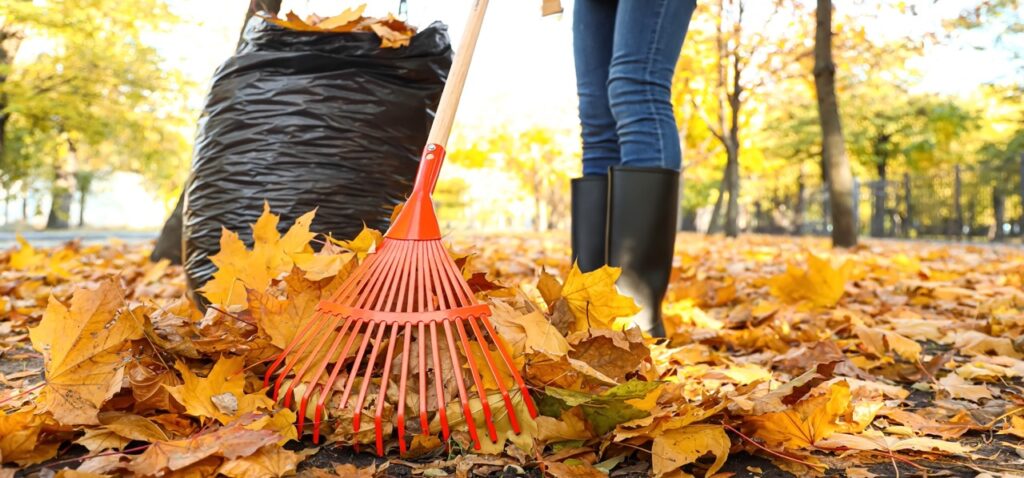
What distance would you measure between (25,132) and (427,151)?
77.3ft

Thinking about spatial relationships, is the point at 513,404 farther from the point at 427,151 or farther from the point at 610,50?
the point at 610,50

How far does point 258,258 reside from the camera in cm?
129

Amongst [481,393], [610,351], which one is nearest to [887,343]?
[610,351]

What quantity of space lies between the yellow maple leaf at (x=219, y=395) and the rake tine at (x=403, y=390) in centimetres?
20

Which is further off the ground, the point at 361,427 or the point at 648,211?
the point at 648,211

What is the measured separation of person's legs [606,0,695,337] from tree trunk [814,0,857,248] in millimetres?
5871

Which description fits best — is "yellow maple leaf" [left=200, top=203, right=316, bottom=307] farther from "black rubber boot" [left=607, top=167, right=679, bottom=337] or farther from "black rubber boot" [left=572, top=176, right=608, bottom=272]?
"black rubber boot" [left=572, top=176, right=608, bottom=272]

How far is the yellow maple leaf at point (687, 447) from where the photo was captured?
2.81 feet

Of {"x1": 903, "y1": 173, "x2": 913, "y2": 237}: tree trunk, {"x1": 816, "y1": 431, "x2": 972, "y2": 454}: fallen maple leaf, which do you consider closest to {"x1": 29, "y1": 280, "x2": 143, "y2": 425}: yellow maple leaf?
{"x1": 816, "y1": 431, "x2": 972, "y2": 454}: fallen maple leaf

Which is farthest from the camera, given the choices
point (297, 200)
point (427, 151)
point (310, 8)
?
point (310, 8)

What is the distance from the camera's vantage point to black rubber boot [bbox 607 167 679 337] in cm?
160

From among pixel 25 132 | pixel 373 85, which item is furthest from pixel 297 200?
pixel 25 132

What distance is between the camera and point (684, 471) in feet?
2.94

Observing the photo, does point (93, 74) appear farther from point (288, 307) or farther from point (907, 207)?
point (907, 207)
